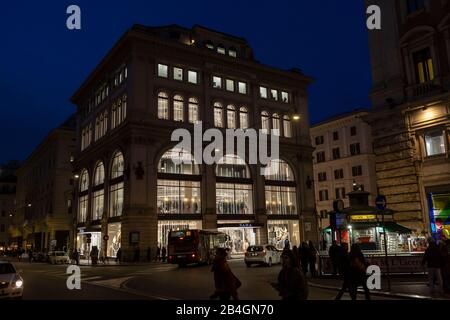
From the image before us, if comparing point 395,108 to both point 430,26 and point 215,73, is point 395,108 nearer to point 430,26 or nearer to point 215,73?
point 430,26

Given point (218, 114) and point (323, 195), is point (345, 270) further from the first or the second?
point (323, 195)

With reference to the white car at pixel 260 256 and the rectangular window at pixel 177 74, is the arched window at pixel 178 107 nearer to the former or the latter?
the rectangular window at pixel 177 74

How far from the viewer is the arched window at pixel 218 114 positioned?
173ft

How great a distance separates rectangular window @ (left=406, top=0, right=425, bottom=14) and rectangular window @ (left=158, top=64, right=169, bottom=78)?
32519 mm

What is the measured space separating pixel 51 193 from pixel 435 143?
6711cm

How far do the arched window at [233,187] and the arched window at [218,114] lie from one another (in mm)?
4224

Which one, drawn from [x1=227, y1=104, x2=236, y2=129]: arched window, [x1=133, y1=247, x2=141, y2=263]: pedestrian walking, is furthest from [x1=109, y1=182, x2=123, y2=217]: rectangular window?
[x1=227, y1=104, x2=236, y2=129]: arched window

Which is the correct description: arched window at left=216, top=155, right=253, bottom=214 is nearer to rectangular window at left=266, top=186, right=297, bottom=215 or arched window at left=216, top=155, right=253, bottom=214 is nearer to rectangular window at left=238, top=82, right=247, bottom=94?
rectangular window at left=266, top=186, right=297, bottom=215

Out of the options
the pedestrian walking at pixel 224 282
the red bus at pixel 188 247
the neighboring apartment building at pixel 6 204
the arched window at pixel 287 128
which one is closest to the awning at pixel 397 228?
the pedestrian walking at pixel 224 282

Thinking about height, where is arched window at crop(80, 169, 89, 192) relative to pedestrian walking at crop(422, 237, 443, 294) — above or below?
above

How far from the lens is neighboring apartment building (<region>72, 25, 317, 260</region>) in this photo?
152 ft

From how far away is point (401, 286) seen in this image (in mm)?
16297

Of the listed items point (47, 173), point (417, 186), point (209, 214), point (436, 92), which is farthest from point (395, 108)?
point (47, 173)

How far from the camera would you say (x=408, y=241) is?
893 inches
